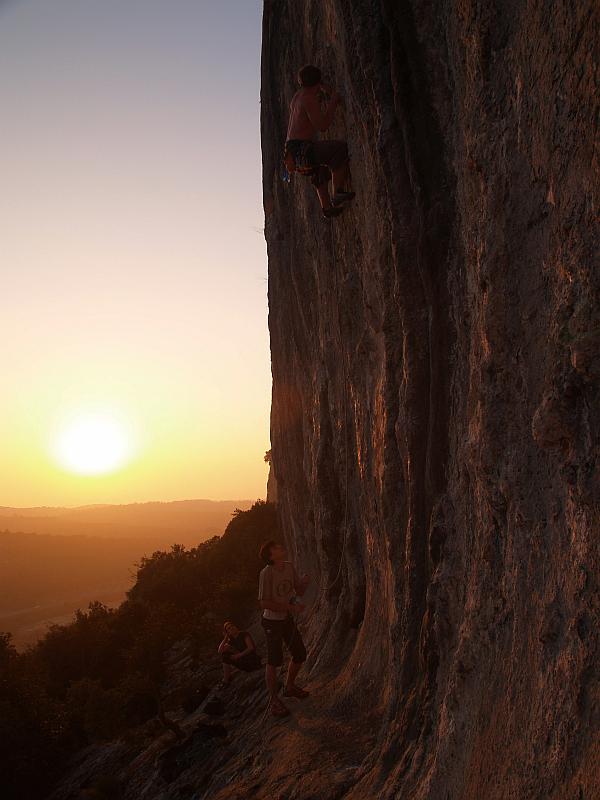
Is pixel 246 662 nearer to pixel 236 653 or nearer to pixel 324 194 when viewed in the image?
pixel 236 653

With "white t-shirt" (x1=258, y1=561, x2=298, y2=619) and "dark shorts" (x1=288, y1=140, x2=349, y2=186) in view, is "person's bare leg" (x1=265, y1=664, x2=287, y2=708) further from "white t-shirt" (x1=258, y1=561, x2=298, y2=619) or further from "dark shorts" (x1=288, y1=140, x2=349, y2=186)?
"dark shorts" (x1=288, y1=140, x2=349, y2=186)

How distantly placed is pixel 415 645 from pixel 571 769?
2.90 meters

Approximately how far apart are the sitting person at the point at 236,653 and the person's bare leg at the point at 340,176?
28.9 ft

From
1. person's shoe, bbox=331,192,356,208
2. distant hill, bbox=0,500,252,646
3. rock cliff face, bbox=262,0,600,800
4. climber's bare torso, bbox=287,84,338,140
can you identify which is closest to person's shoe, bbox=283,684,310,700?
rock cliff face, bbox=262,0,600,800

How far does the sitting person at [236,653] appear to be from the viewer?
475 inches

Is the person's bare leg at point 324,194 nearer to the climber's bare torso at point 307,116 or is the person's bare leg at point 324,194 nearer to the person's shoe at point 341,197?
the person's shoe at point 341,197

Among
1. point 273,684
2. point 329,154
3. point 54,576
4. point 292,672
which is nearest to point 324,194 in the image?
point 329,154

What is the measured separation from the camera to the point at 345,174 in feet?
27.0

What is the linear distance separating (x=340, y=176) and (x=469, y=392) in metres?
4.25

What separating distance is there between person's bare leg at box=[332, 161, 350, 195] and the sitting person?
881cm

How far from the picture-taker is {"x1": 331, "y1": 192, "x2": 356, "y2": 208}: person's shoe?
26.2ft

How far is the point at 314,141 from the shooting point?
26.3 feet

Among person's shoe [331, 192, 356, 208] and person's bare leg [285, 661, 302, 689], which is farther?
person's bare leg [285, 661, 302, 689]

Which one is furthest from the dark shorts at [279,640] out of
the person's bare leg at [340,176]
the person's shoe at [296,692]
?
the person's bare leg at [340,176]
